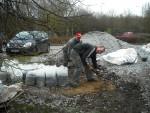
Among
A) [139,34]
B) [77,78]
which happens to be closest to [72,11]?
[77,78]

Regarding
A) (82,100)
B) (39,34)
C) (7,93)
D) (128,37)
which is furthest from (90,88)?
(128,37)

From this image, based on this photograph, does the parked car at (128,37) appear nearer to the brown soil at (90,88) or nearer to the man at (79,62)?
the man at (79,62)

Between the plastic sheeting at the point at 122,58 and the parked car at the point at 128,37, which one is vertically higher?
the plastic sheeting at the point at 122,58

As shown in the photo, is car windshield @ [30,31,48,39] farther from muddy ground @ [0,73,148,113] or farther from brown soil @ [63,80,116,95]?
brown soil @ [63,80,116,95]

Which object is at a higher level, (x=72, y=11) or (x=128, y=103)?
(x=72, y=11)

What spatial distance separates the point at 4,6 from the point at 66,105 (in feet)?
15.9

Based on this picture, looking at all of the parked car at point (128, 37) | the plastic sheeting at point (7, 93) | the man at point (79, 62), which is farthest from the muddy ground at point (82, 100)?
the parked car at point (128, 37)

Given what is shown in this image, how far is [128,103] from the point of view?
11609mm

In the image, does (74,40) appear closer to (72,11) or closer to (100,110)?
(100,110)

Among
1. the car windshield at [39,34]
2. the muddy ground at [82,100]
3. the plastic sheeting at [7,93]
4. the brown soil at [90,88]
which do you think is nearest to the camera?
the car windshield at [39,34]

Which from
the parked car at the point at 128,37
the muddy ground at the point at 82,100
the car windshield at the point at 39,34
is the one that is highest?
the car windshield at the point at 39,34

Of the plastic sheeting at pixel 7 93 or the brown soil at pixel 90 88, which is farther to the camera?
the brown soil at pixel 90 88

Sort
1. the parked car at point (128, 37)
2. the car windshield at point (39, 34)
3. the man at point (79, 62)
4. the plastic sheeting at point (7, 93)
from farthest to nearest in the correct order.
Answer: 1. the parked car at point (128, 37)
2. the man at point (79, 62)
3. the plastic sheeting at point (7, 93)
4. the car windshield at point (39, 34)

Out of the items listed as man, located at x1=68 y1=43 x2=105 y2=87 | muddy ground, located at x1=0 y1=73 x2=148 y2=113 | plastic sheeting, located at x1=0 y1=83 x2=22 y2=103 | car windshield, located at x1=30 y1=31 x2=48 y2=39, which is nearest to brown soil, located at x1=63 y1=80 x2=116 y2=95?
muddy ground, located at x1=0 y1=73 x2=148 y2=113
